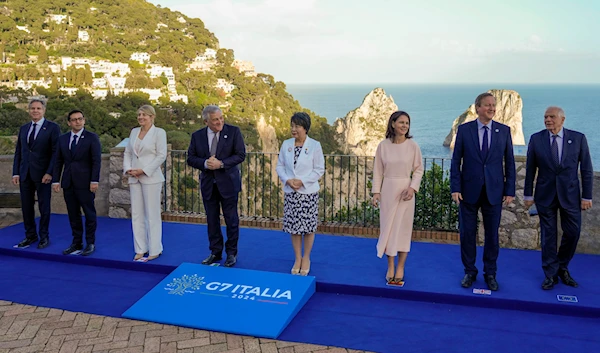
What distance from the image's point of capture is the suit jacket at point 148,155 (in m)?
5.30

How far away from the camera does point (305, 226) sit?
4750mm

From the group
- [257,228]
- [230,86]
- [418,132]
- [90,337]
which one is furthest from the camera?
[418,132]

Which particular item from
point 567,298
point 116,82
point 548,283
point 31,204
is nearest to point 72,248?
point 31,204

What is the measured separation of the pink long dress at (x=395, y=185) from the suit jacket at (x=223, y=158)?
1384 mm

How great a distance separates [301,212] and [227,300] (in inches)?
40.3

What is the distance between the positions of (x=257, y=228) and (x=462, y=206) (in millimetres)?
2948

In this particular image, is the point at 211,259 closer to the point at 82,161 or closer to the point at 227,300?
the point at 227,300

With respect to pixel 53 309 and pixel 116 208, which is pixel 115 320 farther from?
pixel 116 208

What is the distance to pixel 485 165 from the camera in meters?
4.32

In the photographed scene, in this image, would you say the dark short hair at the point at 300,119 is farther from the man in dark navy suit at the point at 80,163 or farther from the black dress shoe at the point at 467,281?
the man in dark navy suit at the point at 80,163

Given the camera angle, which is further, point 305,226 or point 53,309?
point 305,226

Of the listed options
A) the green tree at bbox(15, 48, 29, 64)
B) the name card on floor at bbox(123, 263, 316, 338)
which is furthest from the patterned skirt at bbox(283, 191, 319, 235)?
the green tree at bbox(15, 48, 29, 64)

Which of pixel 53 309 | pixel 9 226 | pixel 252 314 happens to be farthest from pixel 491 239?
pixel 9 226

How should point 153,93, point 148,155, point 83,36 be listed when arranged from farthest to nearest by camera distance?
point 83,36 < point 153,93 < point 148,155
